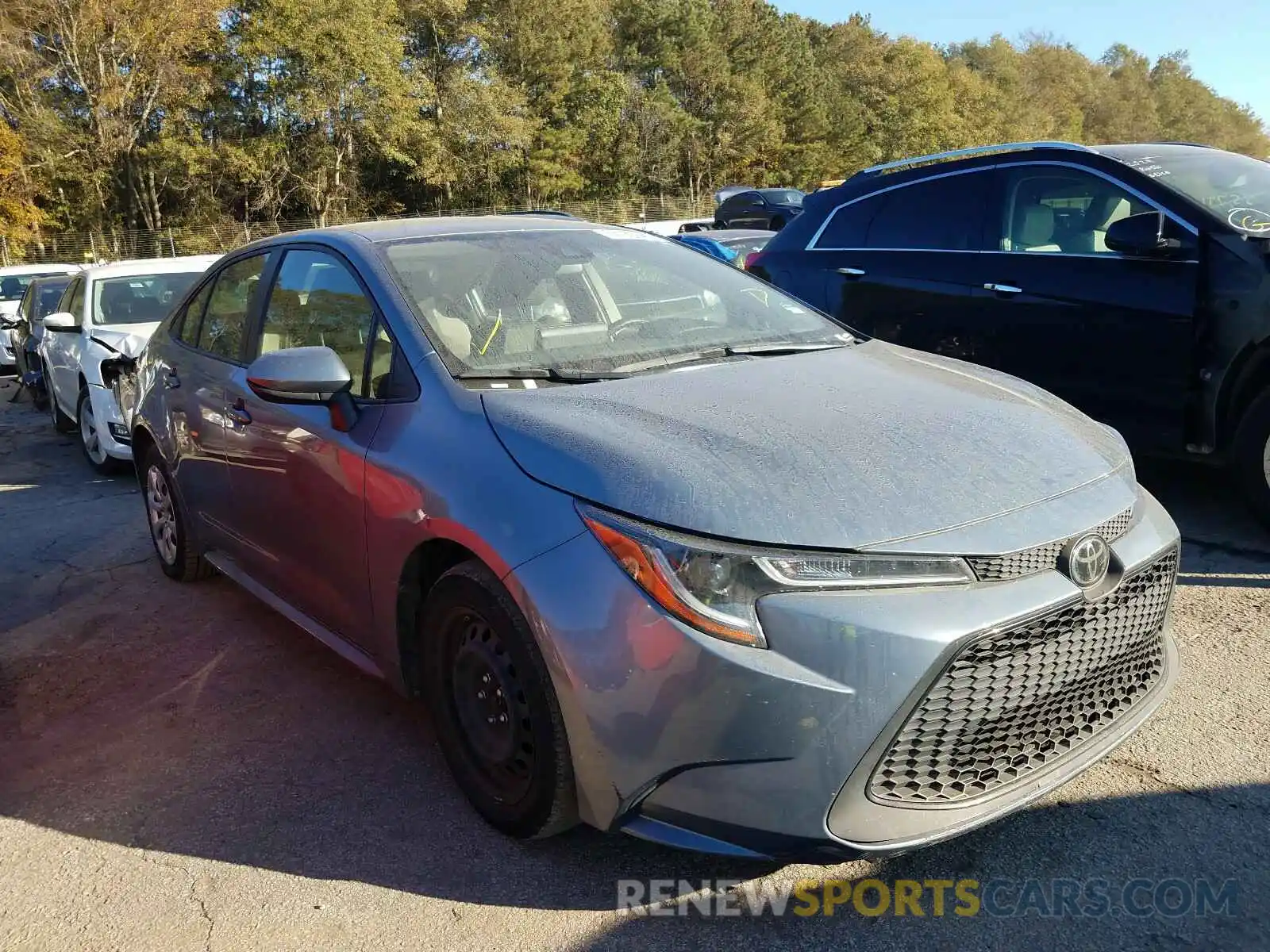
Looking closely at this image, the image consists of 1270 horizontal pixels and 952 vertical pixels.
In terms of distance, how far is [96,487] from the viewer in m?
7.39

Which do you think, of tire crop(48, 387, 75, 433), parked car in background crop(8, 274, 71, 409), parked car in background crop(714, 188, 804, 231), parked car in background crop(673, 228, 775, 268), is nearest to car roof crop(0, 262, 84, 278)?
parked car in background crop(8, 274, 71, 409)

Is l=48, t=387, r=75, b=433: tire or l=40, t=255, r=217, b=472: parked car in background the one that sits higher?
l=40, t=255, r=217, b=472: parked car in background

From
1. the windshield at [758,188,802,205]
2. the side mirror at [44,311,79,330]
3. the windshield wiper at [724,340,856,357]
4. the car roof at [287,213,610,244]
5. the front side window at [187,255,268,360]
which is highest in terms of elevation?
the windshield at [758,188,802,205]

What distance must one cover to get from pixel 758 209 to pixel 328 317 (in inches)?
640

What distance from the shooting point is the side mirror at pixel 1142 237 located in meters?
4.62

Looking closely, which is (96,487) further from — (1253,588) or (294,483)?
(1253,588)

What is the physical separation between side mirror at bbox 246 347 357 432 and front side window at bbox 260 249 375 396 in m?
0.08

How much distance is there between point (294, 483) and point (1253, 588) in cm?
368

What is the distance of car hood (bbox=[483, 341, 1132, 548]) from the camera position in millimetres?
2225

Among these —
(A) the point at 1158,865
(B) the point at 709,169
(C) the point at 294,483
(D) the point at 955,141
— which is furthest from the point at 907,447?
(D) the point at 955,141

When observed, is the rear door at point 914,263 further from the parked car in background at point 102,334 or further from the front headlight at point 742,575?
the parked car in background at point 102,334

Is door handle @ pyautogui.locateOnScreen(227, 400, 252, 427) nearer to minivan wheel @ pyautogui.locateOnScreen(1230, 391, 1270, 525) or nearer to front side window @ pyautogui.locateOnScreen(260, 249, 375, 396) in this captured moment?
front side window @ pyautogui.locateOnScreen(260, 249, 375, 396)

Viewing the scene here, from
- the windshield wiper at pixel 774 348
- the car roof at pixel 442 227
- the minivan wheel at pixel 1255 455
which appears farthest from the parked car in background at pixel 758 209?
the windshield wiper at pixel 774 348

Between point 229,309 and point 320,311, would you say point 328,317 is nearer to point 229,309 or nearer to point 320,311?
point 320,311
